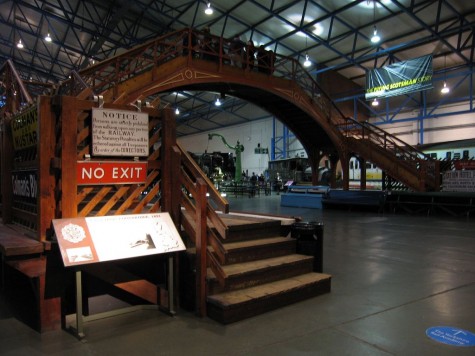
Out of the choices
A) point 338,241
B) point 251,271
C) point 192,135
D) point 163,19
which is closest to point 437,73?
point 163,19

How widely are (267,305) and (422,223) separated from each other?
941 centimetres

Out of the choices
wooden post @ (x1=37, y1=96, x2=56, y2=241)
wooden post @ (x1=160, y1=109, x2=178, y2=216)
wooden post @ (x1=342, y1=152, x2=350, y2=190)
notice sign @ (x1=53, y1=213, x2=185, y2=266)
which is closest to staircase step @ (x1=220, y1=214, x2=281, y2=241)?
wooden post @ (x1=160, y1=109, x2=178, y2=216)

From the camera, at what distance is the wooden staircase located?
379 centimetres

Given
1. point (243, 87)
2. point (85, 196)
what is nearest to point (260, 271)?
point (85, 196)

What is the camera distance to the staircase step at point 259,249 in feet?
14.8

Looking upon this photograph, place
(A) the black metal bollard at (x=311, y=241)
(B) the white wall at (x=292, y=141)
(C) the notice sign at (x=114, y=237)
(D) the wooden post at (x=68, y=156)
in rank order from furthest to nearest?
(B) the white wall at (x=292, y=141) → (A) the black metal bollard at (x=311, y=241) → (D) the wooden post at (x=68, y=156) → (C) the notice sign at (x=114, y=237)

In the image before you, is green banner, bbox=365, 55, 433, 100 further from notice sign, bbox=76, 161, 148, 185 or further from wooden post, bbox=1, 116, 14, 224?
wooden post, bbox=1, 116, 14, 224

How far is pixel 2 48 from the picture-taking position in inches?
1133

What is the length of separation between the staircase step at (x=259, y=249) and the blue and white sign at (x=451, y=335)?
79.6 inches

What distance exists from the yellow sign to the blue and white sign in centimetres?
430

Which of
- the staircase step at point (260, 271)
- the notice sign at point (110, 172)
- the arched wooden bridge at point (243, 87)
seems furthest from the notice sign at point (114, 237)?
the arched wooden bridge at point (243, 87)

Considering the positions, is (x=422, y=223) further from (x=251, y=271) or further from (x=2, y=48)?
(x=2, y=48)

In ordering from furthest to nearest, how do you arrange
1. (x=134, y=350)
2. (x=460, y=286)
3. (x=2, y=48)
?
(x=2, y=48) < (x=460, y=286) < (x=134, y=350)

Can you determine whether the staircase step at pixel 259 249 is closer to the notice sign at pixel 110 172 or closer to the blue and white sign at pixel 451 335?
the notice sign at pixel 110 172
